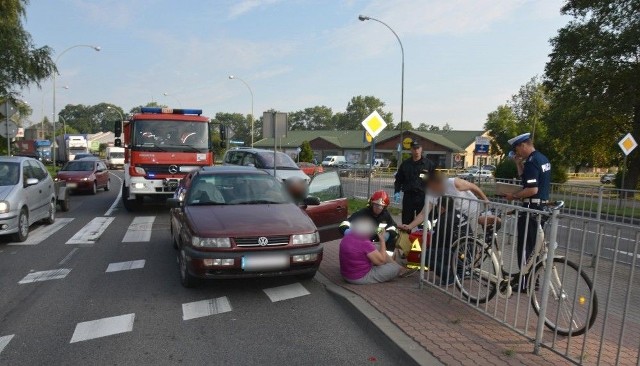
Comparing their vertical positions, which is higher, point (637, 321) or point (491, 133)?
point (491, 133)

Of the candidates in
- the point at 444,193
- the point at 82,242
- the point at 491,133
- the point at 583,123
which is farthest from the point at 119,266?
the point at 491,133

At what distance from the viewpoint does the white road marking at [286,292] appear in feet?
Result: 19.9

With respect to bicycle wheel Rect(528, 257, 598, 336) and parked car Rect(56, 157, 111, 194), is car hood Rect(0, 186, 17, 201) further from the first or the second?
parked car Rect(56, 157, 111, 194)

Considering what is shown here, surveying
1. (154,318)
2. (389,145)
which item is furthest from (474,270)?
(389,145)

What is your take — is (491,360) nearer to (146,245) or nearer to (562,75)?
(146,245)

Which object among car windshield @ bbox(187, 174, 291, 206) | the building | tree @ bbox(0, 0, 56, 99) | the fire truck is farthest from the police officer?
the building

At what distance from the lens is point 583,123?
29.5 meters

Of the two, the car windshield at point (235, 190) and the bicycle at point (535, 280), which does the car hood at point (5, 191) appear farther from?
the bicycle at point (535, 280)

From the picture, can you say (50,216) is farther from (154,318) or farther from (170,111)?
(154,318)

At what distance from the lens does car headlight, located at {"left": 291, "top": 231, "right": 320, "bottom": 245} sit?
19.9ft

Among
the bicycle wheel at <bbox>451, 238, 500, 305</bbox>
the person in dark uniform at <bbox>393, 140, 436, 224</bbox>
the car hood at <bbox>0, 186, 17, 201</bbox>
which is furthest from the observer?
the car hood at <bbox>0, 186, 17, 201</bbox>

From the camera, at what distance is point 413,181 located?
7750mm

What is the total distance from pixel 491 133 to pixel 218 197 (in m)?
58.1

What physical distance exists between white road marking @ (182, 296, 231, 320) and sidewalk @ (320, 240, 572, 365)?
4.99 feet
